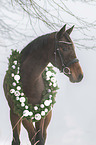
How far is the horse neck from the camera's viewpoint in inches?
108

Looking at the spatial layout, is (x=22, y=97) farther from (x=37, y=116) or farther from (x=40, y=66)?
(x=40, y=66)

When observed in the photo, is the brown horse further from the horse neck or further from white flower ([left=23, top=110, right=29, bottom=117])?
white flower ([left=23, top=110, right=29, bottom=117])

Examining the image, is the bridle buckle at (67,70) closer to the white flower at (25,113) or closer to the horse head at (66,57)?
the horse head at (66,57)

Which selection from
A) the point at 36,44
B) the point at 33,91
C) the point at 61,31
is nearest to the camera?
the point at 61,31

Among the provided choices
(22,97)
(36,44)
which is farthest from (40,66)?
(22,97)

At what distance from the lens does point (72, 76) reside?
270 centimetres

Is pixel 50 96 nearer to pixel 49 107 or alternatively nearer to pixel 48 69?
pixel 49 107

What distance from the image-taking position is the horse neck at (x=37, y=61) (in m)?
2.76

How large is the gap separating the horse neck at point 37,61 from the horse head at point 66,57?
0.08 meters

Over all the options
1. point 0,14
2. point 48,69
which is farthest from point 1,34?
point 48,69

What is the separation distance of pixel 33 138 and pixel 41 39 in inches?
44.8

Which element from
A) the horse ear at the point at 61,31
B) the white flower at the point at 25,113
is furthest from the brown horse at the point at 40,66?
the white flower at the point at 25,113

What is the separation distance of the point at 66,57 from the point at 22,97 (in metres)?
0.67

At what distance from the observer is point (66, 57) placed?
2689mm
